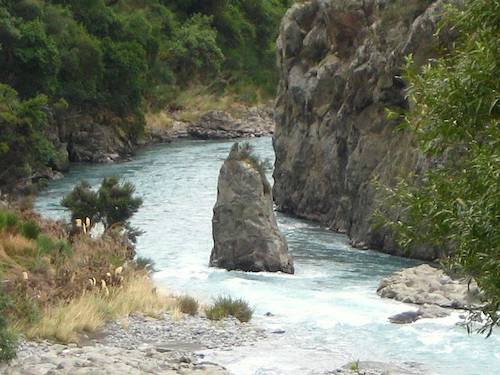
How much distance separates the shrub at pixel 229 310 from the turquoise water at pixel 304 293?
12.2 inches

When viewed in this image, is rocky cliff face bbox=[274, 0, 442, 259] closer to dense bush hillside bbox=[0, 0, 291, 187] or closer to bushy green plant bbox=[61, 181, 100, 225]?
bushy green plant bbox=[61, 181, 100, 225]

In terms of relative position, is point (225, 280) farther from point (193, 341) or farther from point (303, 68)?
point (303, 68)

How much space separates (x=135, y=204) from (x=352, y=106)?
34.1 ft

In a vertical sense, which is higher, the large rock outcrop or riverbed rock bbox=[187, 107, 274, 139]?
riverbed rock bbox=[187, 107, 274, 139]

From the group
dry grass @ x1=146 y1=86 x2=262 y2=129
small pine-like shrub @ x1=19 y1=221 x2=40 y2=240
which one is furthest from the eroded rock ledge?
dry grass @ x1=146 y1=86 x2=262 y2=129

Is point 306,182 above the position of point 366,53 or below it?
below

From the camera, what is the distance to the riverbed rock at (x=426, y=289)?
72.7 feet

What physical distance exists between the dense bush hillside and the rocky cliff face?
33.1 feet

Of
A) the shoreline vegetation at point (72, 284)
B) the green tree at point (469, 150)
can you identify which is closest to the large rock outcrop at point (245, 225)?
the shoreline vegetation at point (72, 284)

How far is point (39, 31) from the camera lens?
161ft

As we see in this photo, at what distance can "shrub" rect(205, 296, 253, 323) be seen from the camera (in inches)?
781

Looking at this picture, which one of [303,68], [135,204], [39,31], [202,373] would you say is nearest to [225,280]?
[135,204]

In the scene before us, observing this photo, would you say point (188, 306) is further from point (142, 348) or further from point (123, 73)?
point (123, 73)

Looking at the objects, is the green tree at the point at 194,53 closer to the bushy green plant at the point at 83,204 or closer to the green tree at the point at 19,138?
the green tree at the point at 19,138
